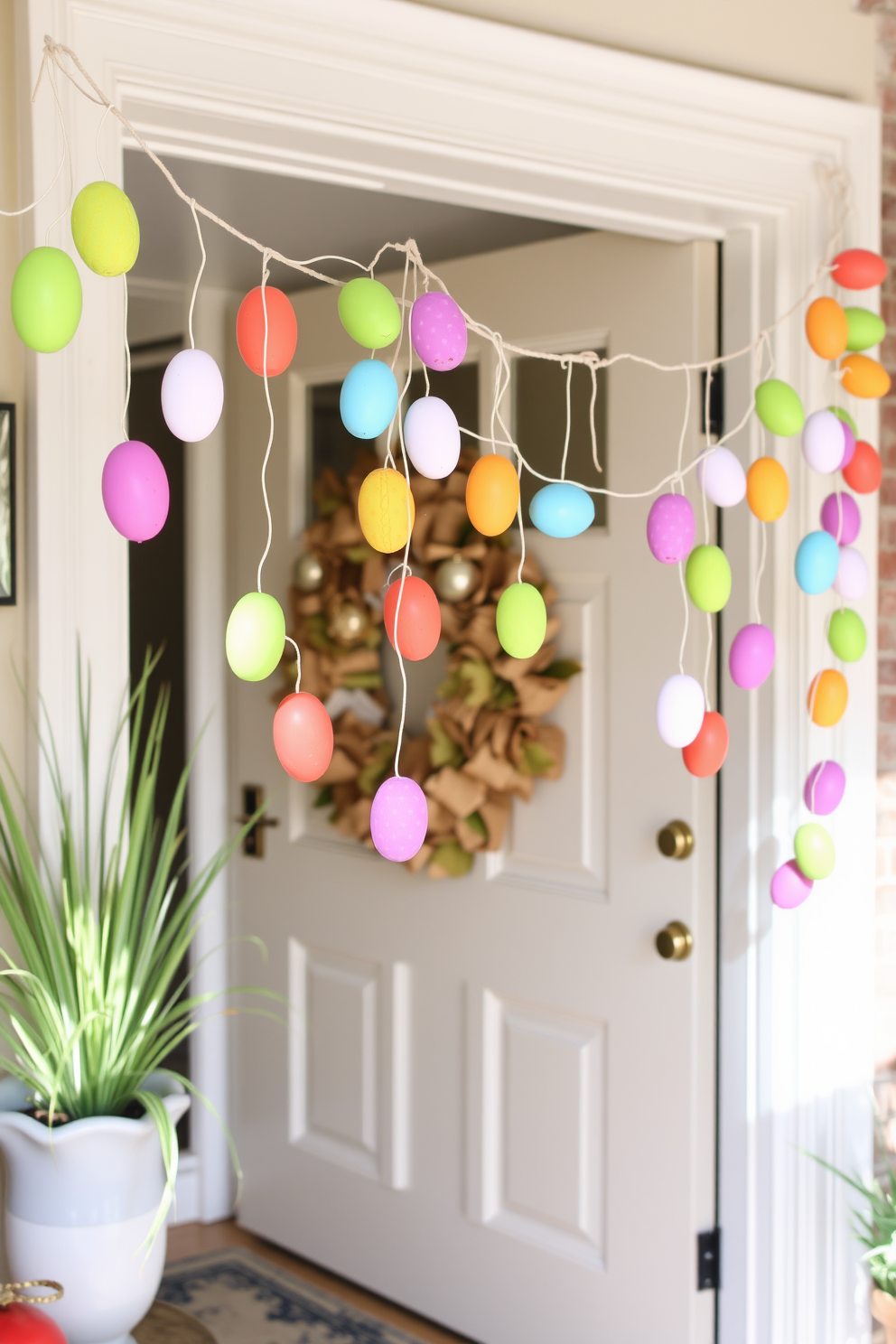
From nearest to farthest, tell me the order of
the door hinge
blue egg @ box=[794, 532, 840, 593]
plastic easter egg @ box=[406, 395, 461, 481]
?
1. plastic easter egg @ box=[406, 395, 461, 481]
2. blue egg @ box=[794, 532, 840, 593]
3. the door hinge

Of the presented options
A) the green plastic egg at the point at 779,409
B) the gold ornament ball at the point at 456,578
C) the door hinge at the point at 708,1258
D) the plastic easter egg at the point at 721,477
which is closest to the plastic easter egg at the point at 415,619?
the plastic easter egg at the point at 721,477

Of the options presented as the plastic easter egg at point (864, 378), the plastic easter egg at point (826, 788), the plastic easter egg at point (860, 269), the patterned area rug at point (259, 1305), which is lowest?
the patterned area rug at point (259, 1305)

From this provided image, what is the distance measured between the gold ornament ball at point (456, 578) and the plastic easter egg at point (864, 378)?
0.78m

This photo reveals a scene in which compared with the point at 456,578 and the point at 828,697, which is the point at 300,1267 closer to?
the point at 456,578

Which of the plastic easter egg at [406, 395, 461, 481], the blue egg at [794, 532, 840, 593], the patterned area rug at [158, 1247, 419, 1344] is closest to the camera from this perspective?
the plastic easter egg at [406, 395, 461, 481]

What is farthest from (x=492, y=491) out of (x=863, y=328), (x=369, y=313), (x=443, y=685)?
(x=443, y=685)

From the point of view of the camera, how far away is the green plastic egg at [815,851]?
1.92 m

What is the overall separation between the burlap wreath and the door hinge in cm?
77

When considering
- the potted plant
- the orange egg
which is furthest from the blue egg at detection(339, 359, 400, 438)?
the orange egg

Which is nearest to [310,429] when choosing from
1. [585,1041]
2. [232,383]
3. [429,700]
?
[232,383]

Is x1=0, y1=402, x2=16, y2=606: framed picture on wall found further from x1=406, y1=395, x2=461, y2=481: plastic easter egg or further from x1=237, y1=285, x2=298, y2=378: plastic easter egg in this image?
x1=406, y1=395, x2=461, y2=481: plastic easter egg

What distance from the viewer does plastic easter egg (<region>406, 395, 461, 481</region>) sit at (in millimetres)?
1332

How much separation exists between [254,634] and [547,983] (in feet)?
4.71

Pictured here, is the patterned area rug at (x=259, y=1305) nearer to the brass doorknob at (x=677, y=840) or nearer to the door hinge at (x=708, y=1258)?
the door hinge at (x=708, y=1258)
